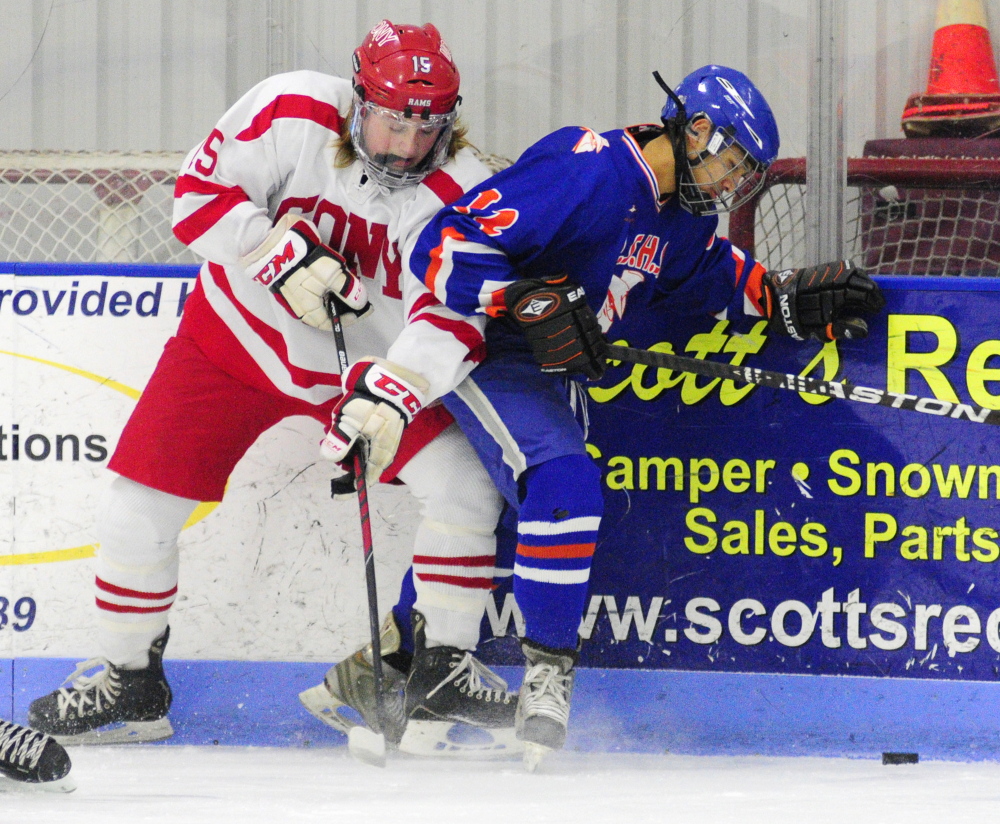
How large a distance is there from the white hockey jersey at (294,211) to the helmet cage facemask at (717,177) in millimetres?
430

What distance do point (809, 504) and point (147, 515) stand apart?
1411mm

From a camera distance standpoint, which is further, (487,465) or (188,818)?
(487,465)

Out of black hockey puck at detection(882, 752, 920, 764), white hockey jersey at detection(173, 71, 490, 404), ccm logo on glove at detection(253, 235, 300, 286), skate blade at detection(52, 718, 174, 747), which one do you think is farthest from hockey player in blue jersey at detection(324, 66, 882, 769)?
skate blade at detection(52, 718, 174, 747)

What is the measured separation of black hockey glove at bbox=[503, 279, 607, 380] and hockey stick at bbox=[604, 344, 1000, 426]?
0.40ft

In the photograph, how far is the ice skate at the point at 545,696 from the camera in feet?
7.85

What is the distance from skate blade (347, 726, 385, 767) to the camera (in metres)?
2.56

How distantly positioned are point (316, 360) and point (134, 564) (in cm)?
57

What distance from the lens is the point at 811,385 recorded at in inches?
99.3

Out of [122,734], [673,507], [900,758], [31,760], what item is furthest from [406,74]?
[900,758]

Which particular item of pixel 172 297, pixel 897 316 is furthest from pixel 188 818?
pixel 897 316

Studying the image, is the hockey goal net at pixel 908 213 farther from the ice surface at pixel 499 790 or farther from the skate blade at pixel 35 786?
the skate blade at pixel 35 786

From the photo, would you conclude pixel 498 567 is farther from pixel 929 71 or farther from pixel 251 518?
pixel 929 71

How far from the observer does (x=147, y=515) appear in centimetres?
262

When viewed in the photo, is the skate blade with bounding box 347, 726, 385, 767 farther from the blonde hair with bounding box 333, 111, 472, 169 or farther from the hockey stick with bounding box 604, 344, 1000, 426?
the blonde hair with bounding box 333, 111, 472, 169
